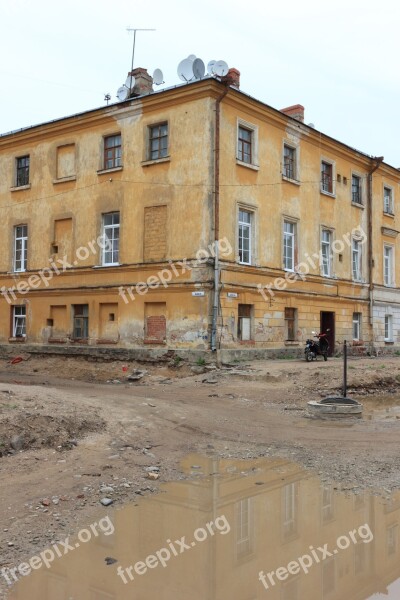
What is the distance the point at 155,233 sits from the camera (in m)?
21.0

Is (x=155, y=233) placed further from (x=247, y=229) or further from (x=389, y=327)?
(x=389, y=327)

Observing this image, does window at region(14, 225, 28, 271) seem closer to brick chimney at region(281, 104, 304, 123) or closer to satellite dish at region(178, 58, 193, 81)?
satellite dish at region(178, 58, 193, 81)

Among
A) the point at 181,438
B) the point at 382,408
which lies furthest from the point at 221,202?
the point at 181,438

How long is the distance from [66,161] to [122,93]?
366 cm

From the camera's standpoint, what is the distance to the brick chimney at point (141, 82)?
2347cm

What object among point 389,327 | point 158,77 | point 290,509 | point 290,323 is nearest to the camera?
point 290,509

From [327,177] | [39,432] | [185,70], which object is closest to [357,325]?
[327,177]

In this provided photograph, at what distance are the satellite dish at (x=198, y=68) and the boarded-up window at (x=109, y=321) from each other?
897 centimetres

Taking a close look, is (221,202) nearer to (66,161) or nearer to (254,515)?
(66,161)

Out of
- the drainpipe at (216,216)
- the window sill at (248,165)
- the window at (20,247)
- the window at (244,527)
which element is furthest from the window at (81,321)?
the window at (244,527)

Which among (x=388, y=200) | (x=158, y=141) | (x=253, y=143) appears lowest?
(x=388, y=200)

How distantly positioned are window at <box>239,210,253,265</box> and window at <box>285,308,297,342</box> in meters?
2.99

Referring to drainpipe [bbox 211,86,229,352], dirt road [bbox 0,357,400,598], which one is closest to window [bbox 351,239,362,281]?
drainpipe [bbox 211,86,229,352]

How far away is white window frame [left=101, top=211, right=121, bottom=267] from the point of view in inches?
877
